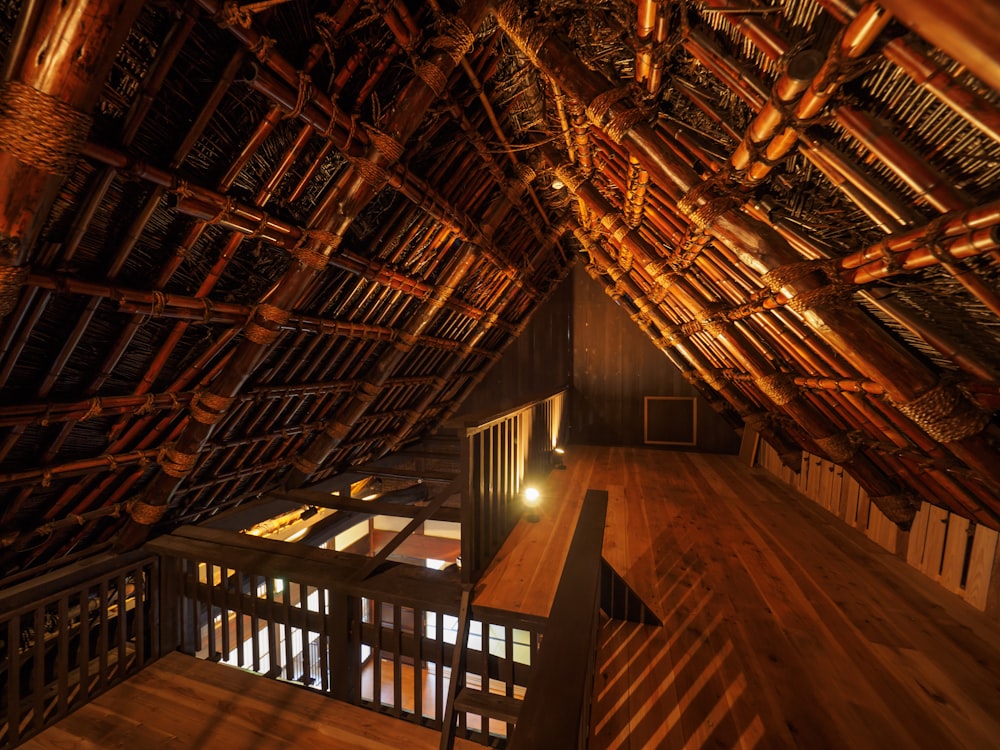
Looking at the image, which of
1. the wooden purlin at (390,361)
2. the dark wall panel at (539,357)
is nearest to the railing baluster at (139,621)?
the wooden purlin at (390,361)

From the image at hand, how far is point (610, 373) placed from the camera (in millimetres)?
7266

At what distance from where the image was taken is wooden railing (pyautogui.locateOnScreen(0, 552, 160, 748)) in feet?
8.31

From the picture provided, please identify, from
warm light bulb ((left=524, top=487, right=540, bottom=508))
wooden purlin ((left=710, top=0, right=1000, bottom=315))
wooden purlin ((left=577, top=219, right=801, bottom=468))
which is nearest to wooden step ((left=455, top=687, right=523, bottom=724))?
warm light bulb ((left=524, top=487, right=540, bottom=508))

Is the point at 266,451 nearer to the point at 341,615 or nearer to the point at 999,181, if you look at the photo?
the point at 341,615

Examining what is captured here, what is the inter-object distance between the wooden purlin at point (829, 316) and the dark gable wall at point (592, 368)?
214 inches

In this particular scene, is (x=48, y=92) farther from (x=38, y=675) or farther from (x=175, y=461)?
(x=38, y=675)

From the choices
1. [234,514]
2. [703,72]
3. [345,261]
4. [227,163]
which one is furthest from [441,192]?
[234,514]

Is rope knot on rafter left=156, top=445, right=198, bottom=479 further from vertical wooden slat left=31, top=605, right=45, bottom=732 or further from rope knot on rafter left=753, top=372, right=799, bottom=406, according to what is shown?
rope knot on rafter left=753, top=372, right=799, bottom=406

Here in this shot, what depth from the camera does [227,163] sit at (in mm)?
2098

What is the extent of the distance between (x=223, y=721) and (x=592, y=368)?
6414 millimetres

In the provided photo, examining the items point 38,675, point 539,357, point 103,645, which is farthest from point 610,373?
point 38,675

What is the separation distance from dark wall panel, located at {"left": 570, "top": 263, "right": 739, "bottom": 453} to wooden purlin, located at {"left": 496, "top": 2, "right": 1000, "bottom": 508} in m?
5.47

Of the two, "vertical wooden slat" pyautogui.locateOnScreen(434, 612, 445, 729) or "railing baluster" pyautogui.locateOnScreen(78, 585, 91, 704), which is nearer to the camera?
"vertical wooden slat" pyautogui.locateOnScreen(434, 612, 445, 729)

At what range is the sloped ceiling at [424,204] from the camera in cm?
117
